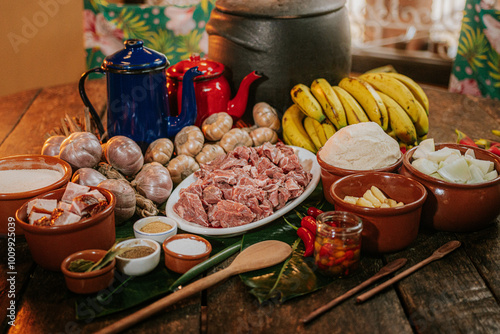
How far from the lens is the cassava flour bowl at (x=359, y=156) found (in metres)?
1.49

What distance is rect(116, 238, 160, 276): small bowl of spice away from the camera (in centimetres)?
117

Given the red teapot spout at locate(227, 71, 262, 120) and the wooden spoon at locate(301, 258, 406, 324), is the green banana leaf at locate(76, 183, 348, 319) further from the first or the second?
the red teapot spout at locate(227, 71, 262, 120)

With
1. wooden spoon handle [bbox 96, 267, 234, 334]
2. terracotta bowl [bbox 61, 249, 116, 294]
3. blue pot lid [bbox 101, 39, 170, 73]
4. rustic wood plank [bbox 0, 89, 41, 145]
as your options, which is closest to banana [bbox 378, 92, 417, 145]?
blue pot lid [bbox 101, 39, 170, 73]

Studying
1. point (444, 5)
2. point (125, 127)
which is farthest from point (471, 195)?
point (444, 5)

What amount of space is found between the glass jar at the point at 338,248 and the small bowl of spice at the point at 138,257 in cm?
41

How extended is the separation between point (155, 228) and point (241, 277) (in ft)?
1.01

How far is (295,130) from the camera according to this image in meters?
1.92

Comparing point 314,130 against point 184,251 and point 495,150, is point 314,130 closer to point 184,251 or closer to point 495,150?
point 495,150

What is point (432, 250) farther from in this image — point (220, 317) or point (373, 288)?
point (220, 317)

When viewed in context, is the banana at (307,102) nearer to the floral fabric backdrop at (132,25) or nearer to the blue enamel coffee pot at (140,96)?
the blue enamel coffee pot at (140,96)

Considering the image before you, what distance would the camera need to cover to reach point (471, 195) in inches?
52.1

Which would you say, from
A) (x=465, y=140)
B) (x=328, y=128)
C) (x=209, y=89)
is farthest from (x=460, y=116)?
(x=209, y=89)

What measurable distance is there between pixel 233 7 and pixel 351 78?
0.58 meters

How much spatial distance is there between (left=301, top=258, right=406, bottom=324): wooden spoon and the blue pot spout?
3.18 ft
